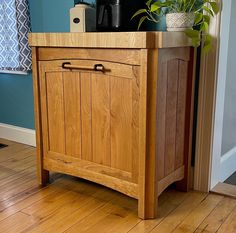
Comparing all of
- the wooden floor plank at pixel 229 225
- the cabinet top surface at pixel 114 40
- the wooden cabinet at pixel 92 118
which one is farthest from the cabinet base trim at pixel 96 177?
the cabinet top surface at pixel 114 40

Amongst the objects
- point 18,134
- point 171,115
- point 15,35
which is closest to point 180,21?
point 171,115

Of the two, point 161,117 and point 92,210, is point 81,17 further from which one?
point 92,210

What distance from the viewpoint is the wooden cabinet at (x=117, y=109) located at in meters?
1.57

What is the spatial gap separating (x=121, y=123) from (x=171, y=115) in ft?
0.83

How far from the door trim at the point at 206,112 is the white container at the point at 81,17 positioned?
0.66 m

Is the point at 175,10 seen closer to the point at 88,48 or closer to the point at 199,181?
the point at 88,48

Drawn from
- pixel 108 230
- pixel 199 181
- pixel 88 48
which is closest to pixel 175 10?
pixel 88 48

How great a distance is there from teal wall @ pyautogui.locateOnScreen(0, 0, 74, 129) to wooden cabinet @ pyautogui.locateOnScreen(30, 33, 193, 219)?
0.58 metres

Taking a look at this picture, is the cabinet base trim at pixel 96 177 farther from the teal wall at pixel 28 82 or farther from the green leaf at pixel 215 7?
the green leaf at pixel 215 7

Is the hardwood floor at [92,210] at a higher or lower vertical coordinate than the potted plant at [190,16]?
lower

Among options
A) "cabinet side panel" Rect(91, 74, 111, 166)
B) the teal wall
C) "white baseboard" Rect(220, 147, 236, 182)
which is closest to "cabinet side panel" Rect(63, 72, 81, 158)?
"cabinet side panel" Rect(91, 74, 111, 166)

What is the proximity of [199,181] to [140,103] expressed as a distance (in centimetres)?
70

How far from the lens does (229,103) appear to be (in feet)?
7.31

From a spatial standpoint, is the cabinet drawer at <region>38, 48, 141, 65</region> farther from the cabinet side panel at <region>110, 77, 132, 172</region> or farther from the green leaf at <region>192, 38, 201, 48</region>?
the green leaf at <region>192, 38, 201, 48</region>
